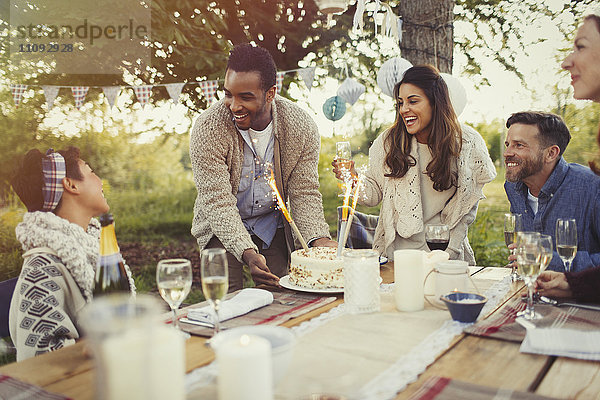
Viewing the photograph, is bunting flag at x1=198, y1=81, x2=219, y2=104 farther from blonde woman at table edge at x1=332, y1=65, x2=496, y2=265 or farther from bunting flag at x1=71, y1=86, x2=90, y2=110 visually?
blonde woman at table edge at x1=332, y1=65, x2=496, y2=265

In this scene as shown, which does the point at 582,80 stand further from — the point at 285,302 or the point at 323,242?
the point at 285,302

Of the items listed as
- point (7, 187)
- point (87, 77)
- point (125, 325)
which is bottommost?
point (125, 325)

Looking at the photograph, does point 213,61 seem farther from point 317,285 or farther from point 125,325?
point 125,325

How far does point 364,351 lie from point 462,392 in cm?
28

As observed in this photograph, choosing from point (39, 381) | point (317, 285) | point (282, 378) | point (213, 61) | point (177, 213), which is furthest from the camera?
point (177, 213)

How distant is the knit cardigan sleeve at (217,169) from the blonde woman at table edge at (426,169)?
878 mm

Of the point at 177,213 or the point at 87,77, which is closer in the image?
the point at 87,77

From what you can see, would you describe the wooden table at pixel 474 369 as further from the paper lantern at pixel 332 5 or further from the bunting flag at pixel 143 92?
the bunting flag at pixel 143 92

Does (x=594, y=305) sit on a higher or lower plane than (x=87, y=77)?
lower

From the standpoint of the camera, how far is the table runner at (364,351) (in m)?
0.94

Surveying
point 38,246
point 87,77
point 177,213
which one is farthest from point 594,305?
point 177,213

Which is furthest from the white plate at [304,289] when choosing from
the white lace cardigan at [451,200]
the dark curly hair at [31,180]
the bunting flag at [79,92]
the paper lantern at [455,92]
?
the bunting flag at [79,92]

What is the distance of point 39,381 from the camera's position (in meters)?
1.03

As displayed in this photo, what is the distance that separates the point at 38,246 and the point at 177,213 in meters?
4.78
